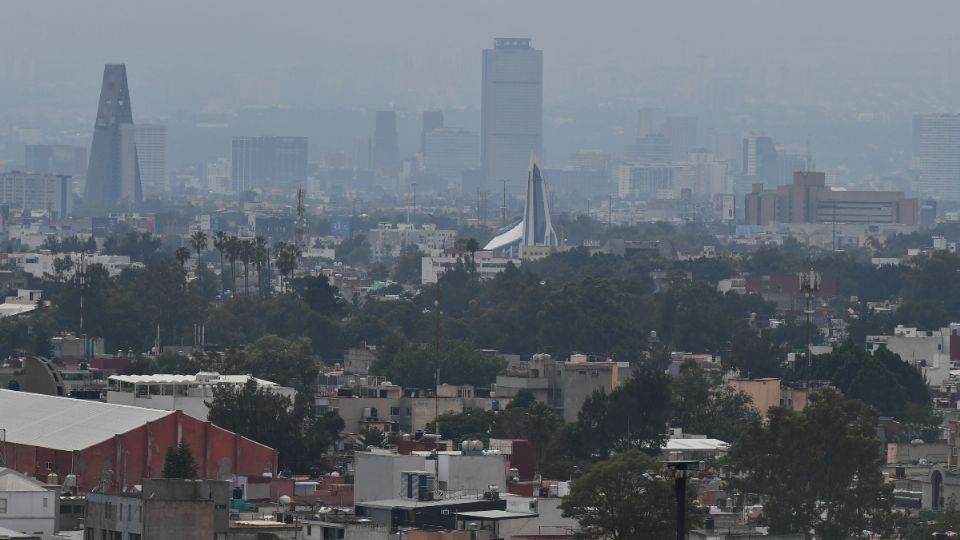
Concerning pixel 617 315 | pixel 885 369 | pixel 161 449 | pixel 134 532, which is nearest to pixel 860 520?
pixel 161 449

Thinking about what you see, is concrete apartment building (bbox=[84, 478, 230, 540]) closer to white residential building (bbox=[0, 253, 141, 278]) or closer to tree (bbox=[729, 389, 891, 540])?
tree (bbox=[729, 389, 891, 540])

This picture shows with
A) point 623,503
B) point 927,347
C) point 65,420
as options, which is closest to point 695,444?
point 65,420

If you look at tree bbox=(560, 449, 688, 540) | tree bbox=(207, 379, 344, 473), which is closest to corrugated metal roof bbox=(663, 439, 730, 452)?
tree bbox=(207, 379, 344, 473)

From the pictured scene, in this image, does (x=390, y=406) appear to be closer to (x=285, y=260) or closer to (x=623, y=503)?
(x=623, y=503)

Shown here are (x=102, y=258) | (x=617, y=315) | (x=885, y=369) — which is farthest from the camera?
(x=102, y=258)

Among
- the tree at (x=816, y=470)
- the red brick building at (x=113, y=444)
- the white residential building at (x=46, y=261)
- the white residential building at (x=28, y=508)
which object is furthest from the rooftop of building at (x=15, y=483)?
the white residential building at (x=46, y=261)

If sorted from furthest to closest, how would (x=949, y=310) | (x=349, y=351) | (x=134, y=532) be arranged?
(x=949, y=310) < (x=349, y=351) < (x=134, y=532)

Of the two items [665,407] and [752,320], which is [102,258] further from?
[665,407]
